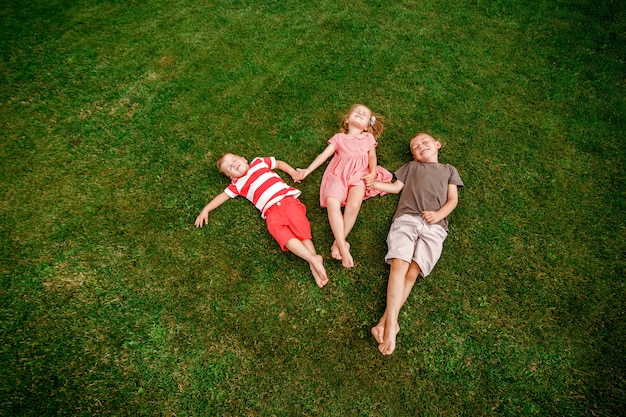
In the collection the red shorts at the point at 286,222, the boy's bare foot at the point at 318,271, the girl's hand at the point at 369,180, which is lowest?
the boy's bare foot at the point at 318,271

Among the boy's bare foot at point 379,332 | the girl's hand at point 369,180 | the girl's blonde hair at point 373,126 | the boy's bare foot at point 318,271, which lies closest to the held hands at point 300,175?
the girl's hand at point 369,180

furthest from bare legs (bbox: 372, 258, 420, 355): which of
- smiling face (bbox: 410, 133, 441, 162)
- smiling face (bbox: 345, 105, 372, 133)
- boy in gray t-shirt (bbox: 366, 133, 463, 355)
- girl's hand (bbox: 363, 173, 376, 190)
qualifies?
smiling face (bbox: 345, 105, 372, 133)

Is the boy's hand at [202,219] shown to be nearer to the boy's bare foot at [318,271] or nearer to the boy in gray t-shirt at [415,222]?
the boy's bare foot at [318,271]

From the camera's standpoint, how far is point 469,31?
5.90 m

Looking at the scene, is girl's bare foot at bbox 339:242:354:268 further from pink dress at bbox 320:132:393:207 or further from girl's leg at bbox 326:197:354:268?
pink dress at bbox 320:132:393:207

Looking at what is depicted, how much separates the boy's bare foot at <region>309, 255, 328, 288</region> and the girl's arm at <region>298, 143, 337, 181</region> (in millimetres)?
1176

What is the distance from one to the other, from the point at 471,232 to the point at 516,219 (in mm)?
629

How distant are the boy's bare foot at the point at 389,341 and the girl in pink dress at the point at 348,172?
2.69ft

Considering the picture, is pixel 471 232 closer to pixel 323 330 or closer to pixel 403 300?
pixel 403 300

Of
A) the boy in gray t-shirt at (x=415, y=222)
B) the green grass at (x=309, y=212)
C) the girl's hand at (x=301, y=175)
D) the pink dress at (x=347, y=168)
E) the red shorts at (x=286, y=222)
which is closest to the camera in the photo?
the green grass at (x=309, y=212)

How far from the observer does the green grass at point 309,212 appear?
3.42 metres

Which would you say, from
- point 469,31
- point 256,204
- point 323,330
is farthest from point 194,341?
point 469,31

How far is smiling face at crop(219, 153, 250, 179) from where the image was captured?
433cm

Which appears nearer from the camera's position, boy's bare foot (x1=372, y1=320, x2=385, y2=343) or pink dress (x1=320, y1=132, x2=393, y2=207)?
boy's bare foot (x1=372, y1=320, x2=385, y2=343)
